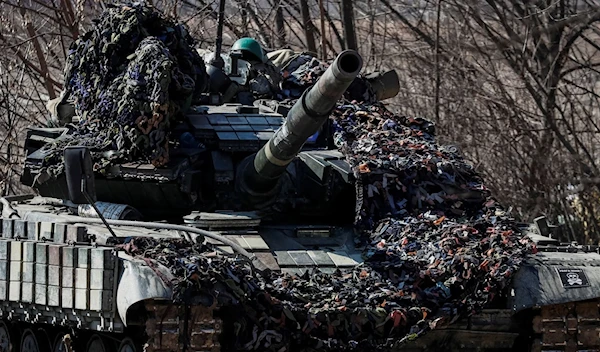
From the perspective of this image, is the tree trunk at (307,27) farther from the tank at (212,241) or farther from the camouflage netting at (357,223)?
the tank at (212,241)

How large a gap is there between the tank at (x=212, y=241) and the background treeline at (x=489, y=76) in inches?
248

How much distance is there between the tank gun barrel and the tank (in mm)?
12

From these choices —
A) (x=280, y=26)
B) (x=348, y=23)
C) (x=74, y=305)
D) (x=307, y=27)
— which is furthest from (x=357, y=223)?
(x=280, y=26)

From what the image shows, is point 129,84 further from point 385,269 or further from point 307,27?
point 307,27

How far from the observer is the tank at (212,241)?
35.6ft

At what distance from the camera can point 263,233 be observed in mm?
12445

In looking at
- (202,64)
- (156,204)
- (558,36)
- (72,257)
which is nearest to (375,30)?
(558,36)

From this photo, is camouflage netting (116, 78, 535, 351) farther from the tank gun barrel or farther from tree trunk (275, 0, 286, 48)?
tree trunk (275, 0, 286, 48)

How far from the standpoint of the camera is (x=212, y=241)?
38.8 feet

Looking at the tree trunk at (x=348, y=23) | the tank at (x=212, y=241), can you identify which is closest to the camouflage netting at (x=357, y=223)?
the tank at (x=212, y=241)

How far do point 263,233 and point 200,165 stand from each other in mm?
980

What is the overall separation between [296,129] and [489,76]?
10.6 m

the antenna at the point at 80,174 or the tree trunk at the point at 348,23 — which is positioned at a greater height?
the tree trunk at the point at 348,23

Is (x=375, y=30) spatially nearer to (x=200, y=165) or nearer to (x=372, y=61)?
(x=372, y=61)
